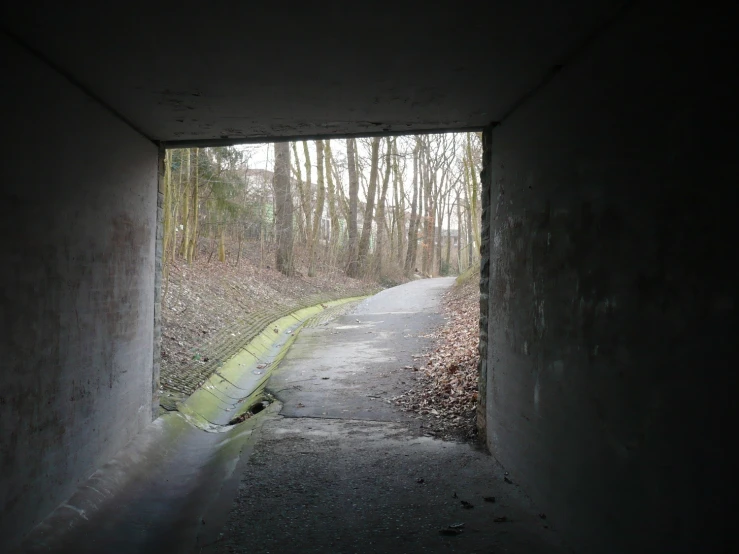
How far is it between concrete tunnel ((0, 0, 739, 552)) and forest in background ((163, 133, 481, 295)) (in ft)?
16.7

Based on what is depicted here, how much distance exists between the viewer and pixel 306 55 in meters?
3.43

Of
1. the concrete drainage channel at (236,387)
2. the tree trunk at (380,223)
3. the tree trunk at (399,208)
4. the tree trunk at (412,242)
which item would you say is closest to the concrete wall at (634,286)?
the concrete drainage channel at (236,387)

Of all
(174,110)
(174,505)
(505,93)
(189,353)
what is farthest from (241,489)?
(189,353)

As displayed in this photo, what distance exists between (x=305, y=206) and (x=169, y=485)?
17.9 metres

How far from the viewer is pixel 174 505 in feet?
14.8

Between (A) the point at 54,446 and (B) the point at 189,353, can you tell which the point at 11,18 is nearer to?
(A) the point at 54,446

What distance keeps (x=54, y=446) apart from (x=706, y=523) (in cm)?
407

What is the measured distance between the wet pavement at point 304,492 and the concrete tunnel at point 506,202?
0.89 ft

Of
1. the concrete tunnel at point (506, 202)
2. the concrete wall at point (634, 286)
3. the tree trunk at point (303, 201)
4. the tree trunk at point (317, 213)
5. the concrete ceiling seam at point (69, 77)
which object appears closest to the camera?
the concrete wall at point (634, 286)

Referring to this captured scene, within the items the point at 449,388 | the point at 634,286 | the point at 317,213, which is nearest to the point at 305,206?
the point at 317,213

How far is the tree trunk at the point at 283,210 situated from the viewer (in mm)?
19906

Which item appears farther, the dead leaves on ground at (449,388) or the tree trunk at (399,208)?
the tree trunk at (399,208)

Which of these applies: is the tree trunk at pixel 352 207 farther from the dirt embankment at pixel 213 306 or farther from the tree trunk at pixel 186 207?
the tree trunk at pixel 186 207

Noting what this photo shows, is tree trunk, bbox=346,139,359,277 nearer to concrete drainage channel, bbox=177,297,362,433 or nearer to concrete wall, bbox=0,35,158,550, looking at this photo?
concrete drainage channel, bbox=177,297,362,433
